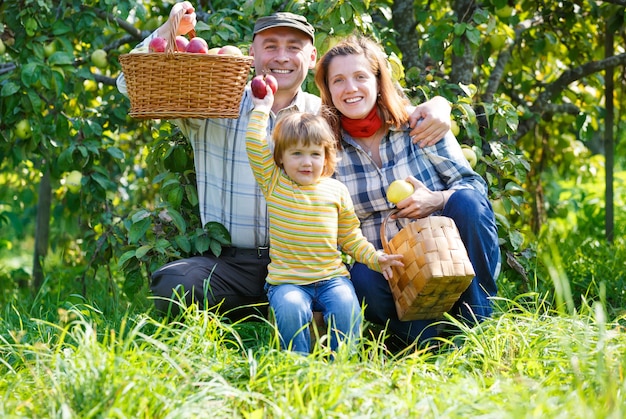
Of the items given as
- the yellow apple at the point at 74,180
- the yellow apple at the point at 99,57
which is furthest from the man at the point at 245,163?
the yellow apple at the point at 74,180

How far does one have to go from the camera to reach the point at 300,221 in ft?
7.89

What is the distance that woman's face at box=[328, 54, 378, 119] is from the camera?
2613mm

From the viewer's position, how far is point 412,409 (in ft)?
5.89

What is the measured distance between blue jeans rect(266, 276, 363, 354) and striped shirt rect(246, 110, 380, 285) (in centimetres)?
4

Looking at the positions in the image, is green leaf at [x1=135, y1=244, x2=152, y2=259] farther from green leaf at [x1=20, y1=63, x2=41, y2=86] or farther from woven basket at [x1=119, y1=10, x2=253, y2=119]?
green leaf at [x1=20, y1=63, x2=41, y2=86]

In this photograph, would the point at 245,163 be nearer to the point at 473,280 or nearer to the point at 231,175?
the point at 231,175

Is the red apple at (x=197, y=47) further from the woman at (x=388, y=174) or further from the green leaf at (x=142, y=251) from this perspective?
the green leaf at (x=142, y=251)

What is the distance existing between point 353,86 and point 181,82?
567 mm

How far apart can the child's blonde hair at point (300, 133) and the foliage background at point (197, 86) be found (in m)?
0.30

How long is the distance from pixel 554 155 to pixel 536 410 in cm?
315

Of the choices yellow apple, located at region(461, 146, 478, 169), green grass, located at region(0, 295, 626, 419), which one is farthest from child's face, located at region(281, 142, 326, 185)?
yellow apple, located at region(461, 146, 478, 169)

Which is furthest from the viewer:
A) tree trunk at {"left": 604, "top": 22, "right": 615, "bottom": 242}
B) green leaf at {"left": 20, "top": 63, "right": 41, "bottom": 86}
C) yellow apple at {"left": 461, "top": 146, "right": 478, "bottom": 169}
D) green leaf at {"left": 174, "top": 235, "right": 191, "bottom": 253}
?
tree trunk at {"left": 604, "top": 22, "right": 615, "bottom": 242}

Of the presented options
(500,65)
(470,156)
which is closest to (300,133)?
(470,156)

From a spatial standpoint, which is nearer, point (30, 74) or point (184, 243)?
point (184, 243)
